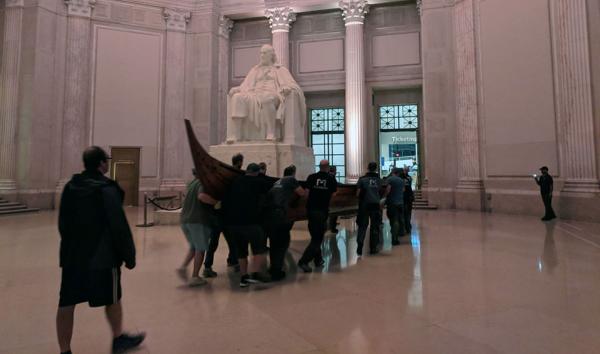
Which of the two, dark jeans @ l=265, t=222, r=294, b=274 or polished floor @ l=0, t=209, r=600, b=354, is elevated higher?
dark jeans @ l=265, t=222, r=294, b=274

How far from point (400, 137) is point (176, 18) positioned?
1035 cm

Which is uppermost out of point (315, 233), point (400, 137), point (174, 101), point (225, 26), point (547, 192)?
point (225, 26)

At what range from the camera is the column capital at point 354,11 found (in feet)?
47.1

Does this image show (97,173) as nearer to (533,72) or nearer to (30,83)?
(533,72)

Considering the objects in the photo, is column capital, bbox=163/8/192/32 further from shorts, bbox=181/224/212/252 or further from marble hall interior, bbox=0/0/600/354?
shorts, bbox=181/224/212/252

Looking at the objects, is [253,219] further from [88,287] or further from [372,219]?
[372,219]

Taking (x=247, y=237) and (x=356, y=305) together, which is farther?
(x=247, y=237)

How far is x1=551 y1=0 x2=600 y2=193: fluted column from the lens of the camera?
856 centimetres

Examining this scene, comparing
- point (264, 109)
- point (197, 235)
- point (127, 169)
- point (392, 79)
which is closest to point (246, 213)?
point (197, 235)

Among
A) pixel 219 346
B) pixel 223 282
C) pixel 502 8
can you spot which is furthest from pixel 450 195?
pixel 219 346

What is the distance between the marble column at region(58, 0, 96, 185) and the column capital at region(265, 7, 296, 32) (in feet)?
21.7

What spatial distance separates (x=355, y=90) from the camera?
14242 mm

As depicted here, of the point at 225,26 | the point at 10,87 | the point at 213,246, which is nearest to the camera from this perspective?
the point at 213,246

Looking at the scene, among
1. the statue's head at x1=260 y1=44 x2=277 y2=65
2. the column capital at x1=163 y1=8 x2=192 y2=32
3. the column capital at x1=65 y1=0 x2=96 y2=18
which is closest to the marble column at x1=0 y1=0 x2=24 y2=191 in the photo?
the column capital at x1=65 y1=0 x2=96 y2=18
